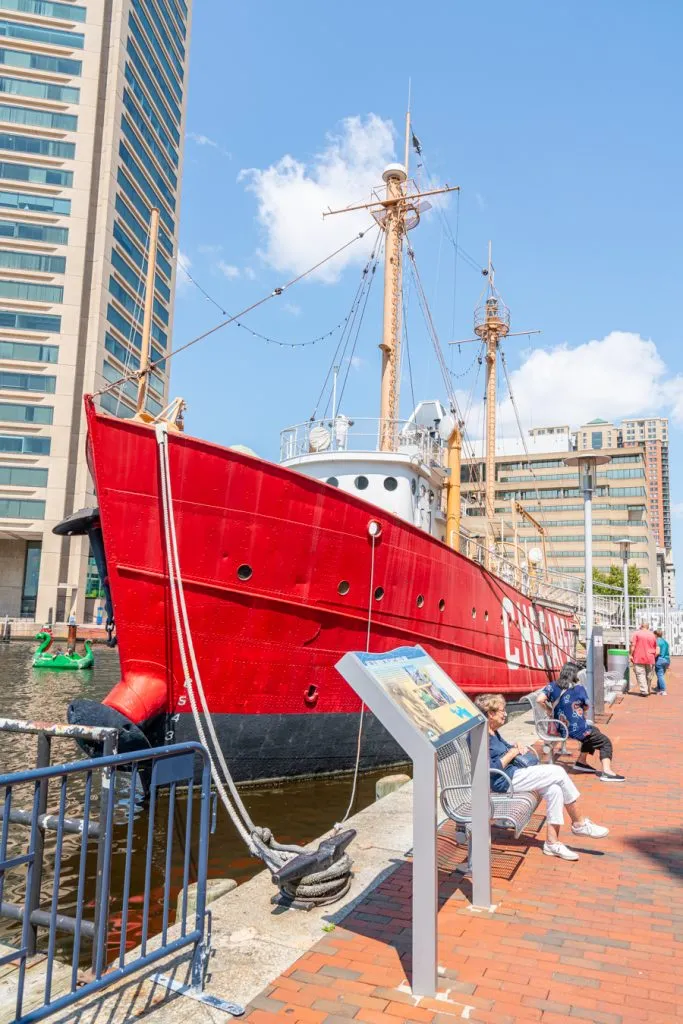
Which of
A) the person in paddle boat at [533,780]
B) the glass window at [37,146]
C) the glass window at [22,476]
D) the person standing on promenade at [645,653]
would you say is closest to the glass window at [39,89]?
the glass window at [37,146]

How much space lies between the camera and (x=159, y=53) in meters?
57.6

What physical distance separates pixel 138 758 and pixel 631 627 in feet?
98.1

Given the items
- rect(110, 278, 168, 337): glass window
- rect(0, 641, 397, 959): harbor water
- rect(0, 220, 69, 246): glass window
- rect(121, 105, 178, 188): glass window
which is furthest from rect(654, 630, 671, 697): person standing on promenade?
rect(121, 105, 178, 188): glass window

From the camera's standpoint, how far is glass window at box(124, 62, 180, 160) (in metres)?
52.1

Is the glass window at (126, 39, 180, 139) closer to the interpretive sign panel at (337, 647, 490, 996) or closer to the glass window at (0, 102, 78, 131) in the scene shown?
the glass window at (0, 102, 78, 131)

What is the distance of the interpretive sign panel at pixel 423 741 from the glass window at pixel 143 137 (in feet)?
185

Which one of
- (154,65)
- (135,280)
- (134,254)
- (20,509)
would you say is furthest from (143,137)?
(20,509)

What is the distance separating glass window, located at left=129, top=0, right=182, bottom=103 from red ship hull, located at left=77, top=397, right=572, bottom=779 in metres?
56.1

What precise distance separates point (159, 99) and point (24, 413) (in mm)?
28950

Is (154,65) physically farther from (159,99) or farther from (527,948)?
(527,948)

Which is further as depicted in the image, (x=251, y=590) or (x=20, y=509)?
(x=20, y=509)

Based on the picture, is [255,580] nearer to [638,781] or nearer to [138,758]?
[638,781]

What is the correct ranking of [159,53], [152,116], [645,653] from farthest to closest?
[159,53], [152,116], [645,653]

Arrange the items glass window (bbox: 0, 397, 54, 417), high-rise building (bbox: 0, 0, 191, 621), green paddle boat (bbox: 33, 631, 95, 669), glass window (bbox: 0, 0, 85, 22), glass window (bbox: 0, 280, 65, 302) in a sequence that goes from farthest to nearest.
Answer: glass window (bbox: 0, 0, 85, 22) < glass window (bbox: 0, 280, 65, 302) < high-rise building (bbox: 0, 0, 191, 621) < glass window (bbox: 0, 397, 54, 417) < green paddle boat (bbox: 33, 631, 95, 669)
